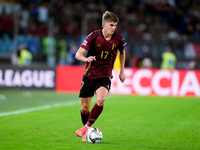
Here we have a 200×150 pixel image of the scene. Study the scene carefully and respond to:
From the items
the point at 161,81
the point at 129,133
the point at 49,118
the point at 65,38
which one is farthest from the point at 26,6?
the point at 129,133

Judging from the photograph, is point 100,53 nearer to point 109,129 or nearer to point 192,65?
point 109,129

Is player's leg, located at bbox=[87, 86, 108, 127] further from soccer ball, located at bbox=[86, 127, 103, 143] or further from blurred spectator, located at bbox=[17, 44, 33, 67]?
blurred spectator, located at bbox=[17, 44, 33, 67]

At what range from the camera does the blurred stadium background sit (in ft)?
70.1

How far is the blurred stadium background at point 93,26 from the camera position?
Result: 21.4 metres

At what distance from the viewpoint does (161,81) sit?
18.3 m

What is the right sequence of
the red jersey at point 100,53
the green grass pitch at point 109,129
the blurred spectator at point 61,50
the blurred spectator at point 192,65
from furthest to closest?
the blurred spectator at point 61,50 < the blurred spectator at point 192,65 < the red jersey at point 100,53 < the green grass pitch at point 109,129

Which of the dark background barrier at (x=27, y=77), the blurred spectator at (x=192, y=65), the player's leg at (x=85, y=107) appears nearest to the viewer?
the player's leg at (x=85, y=107)

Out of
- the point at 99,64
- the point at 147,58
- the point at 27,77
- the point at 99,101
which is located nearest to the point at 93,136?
the point at 99,101

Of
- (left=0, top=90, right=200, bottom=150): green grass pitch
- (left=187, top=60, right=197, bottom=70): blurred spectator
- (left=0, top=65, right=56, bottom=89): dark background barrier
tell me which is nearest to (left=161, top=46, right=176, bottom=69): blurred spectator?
(left=187, top=60, right=197, bottom=70): blurred spectator

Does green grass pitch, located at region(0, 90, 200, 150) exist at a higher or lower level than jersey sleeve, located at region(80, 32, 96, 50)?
lower

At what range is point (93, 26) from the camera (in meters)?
23.4

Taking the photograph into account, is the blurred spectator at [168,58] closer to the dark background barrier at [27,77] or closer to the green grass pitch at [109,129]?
the dark background barrier at [27,77]

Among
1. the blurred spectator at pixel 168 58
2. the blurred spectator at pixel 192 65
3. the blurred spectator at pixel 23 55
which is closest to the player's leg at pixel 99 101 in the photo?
the blurred spectator at pixel 23 55

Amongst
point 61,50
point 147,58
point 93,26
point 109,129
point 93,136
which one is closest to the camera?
point 93,136
